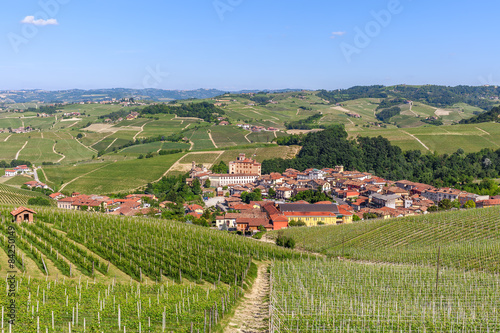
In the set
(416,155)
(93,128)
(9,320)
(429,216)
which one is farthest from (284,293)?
(93,128)

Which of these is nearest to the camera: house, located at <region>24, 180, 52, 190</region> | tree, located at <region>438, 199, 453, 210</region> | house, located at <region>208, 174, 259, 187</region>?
tree, located at <region>438, 199, 453, 210</region>

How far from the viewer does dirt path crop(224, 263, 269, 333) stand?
16.2 meters

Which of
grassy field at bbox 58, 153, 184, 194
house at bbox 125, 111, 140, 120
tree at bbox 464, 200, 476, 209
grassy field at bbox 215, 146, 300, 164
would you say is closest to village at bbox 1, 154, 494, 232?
tree at bbox 464, 200, 476, 209

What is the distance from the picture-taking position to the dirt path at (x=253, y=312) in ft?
53.1

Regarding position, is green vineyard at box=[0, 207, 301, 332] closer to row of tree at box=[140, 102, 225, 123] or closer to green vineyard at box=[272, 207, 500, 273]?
green vineyard at box=[272, 207, 500, 273]

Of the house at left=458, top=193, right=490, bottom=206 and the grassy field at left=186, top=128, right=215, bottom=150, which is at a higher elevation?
the grassy field at left=186, top=128, right=215, bottom=150

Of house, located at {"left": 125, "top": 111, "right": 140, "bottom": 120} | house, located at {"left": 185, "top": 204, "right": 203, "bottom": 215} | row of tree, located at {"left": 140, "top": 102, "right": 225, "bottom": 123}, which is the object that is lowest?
house, located at {"left": 185, "top": 204, "right": 203, "bottom": 215}

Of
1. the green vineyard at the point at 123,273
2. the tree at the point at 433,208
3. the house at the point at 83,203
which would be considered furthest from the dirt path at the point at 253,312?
the tree at the point at 433,208

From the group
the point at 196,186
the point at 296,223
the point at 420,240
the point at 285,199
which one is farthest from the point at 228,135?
the point at 420,240

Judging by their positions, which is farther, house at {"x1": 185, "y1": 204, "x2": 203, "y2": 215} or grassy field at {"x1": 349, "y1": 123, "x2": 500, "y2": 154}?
grassy field at {"x1": 349, "y1": 123, "x2": 500, "y2": 154}

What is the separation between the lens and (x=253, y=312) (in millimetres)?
18266

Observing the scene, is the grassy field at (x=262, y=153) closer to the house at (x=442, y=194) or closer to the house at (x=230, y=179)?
the house at (x=230, y=179)

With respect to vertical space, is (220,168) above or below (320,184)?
above

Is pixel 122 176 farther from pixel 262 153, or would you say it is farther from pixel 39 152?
pixel 39 152
